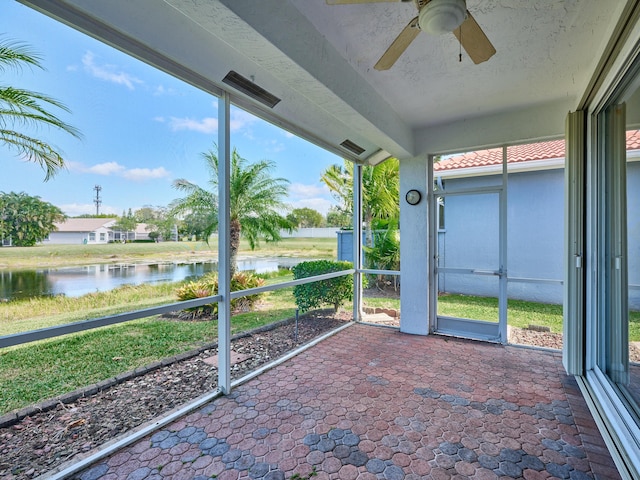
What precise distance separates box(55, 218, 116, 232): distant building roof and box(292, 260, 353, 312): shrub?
7.69ft

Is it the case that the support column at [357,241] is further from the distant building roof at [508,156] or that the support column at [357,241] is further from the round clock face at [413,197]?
the distant building roof at [508,156]

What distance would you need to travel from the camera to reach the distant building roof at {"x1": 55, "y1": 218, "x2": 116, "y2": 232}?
187 centimetres

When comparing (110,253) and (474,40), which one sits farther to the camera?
(110,253)

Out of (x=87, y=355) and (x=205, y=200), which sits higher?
(x=205, y=200)

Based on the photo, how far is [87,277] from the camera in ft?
6.54

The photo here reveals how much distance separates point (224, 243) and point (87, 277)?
945mm

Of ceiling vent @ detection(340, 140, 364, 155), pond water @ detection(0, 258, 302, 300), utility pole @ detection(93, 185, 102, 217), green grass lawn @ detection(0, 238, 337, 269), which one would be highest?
ceiling vent @ detection(340, 140, 364, 155)

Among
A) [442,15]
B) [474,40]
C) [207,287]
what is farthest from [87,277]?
[474,40]

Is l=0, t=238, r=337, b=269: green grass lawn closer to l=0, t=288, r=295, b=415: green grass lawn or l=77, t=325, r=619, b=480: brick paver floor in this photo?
l=0, t=288, r=295, b=415: green grass lawn

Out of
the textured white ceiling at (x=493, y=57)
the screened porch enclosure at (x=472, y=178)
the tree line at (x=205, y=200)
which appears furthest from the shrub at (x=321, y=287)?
the textured white ceiling at (x=493, y=57)

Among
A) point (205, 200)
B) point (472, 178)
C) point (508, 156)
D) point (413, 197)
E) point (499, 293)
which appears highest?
point (508, 156)

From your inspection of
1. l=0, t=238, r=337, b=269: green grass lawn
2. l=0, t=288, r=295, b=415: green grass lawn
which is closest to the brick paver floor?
l=0, t=288, r=295, b=415: green grass lawn

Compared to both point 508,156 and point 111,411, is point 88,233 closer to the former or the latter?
point 111,411

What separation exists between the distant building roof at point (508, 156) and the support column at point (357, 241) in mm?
1168
